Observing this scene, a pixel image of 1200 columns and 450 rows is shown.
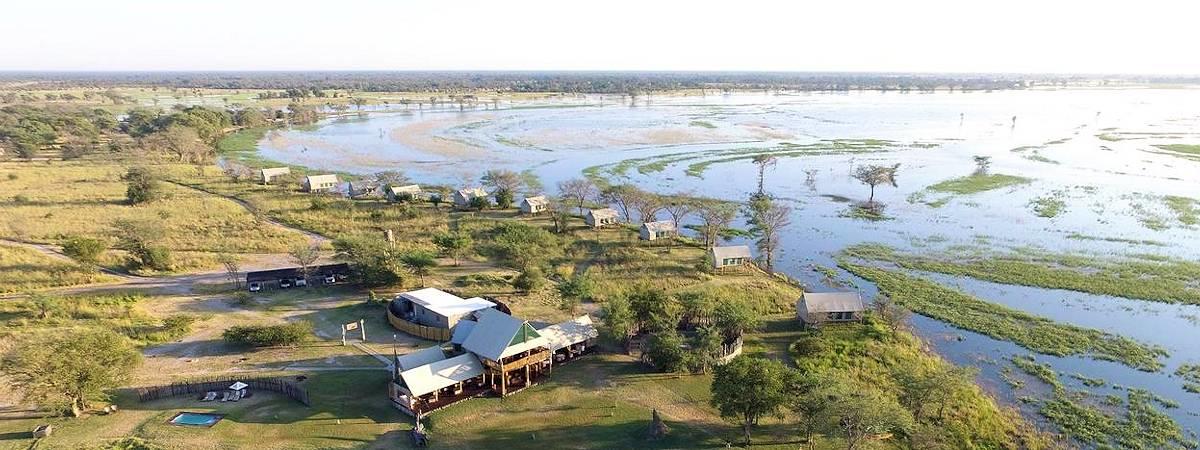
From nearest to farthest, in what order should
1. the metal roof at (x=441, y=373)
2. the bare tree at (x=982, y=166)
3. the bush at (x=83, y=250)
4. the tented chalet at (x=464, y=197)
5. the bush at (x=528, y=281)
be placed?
1. the metal roof at (x=441, y=373)
2. the bush at (x=528, y=281)
3. the bush at (x=83, y=250)
4. the tented chalet at (x=464, y=197)
5. the bare tree at (x=982, y=166)

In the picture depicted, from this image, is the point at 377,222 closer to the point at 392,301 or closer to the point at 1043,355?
the point at 392,301

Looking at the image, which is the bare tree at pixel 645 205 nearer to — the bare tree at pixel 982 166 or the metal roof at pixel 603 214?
the metal roof at pixel 603 214

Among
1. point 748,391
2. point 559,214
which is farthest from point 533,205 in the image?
point 748,391

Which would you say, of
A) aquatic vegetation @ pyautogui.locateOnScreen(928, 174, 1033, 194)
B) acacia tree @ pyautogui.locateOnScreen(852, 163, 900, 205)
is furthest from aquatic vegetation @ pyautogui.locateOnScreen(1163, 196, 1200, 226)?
acacia tree @ pyautogui.locateOnScreen(852, 163, 900, 205)

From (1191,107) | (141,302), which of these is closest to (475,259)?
(141,302)

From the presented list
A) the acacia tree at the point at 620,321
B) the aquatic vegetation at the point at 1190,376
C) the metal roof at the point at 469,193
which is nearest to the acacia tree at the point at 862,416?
the acacia tree at the point at 620,321

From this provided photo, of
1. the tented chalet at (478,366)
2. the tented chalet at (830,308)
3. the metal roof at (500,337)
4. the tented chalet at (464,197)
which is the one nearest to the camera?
the tented chalet at (478,366)

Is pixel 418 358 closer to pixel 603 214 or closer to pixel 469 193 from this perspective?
pixel 603 214
